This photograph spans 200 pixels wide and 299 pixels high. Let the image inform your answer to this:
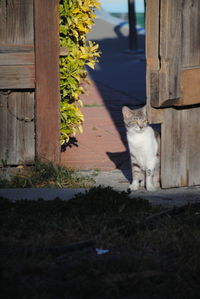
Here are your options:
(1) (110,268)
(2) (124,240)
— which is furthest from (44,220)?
(1) (110,268)

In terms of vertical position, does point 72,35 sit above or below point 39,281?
above

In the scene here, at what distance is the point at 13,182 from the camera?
650 cm

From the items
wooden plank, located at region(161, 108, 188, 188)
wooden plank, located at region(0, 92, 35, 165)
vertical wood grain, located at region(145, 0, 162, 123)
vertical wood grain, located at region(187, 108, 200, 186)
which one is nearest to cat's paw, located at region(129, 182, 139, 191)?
wooden plank, located at region(161, 108, 188, 188)

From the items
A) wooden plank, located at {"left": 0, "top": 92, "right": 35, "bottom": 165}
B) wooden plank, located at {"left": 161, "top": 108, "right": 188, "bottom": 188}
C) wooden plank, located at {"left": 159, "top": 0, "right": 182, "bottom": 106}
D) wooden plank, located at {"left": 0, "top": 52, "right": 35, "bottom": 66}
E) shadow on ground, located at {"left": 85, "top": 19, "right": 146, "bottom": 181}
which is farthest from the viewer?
shadow on ground, located at {"left": 85, "top": 19, "right": 146, "bottom": 181}

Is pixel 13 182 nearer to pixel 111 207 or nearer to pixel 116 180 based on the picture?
pixel 116 180

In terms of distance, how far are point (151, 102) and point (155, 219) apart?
4.64ft

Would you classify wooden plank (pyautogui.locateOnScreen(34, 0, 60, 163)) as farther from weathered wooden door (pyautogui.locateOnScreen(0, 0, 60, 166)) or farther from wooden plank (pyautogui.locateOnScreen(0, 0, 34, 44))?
wooden plank (pyautogui.locateOnScreen(0, 0, 34, 44))

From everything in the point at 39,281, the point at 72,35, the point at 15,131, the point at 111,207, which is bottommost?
the point at 39,281

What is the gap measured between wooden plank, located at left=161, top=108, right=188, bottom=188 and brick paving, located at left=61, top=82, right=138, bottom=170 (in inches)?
47.5

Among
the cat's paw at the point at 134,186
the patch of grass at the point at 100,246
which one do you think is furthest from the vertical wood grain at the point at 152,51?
the patch of grass at the point at 100,246

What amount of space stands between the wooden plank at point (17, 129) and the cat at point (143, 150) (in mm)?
1064

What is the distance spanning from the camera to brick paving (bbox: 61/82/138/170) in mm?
7852

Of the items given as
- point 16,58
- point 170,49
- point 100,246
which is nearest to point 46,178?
point 16,58

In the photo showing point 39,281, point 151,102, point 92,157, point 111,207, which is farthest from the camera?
point 92,157
